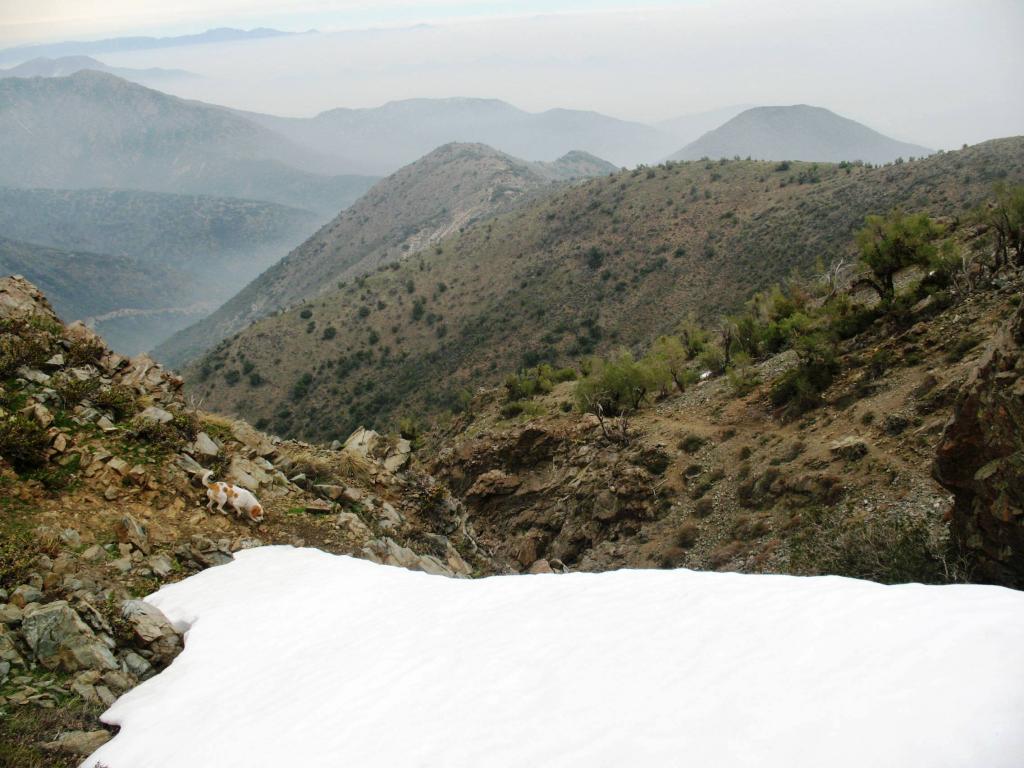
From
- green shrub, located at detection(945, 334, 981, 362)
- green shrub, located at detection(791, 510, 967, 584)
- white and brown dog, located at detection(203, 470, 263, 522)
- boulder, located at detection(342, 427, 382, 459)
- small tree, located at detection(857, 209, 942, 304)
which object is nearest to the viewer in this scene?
green shrub, located at detection(791, 510, 967, 584)

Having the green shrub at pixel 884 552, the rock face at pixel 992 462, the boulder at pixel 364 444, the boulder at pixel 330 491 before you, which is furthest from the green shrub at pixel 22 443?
the rock face at pixel 992 462

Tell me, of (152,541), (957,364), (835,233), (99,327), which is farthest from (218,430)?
(99,327)

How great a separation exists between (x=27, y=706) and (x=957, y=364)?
16.2 metres

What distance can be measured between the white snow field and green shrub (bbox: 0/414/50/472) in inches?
148

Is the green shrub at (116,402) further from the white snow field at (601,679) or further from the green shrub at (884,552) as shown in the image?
the green shrub at (884,552)

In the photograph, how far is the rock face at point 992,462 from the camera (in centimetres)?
621

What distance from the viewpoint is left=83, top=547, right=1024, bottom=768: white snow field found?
11.4ft

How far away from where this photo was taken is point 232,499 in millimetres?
10102

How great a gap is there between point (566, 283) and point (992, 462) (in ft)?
171

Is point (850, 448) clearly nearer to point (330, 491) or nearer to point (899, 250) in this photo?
point (899, 250)

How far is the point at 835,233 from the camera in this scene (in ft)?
140

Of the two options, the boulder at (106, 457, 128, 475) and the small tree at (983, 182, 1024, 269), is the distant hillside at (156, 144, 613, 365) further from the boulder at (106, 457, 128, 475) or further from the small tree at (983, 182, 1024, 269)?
the boulder at (106, 457, 128, 475)

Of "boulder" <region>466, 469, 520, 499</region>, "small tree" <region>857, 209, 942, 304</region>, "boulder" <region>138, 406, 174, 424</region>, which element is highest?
"small tree" <region>857, 209, 942, 304</region>

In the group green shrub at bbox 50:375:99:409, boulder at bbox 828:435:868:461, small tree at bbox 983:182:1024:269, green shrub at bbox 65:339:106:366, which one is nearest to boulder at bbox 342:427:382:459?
green shrub at bbox 65:339:106:366
